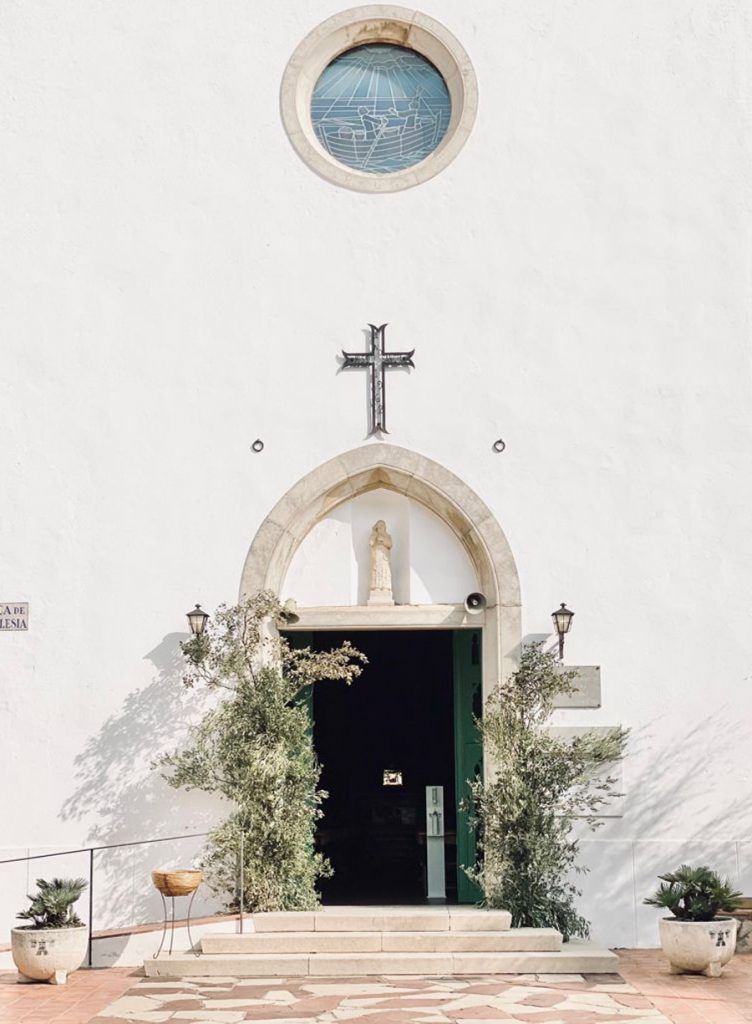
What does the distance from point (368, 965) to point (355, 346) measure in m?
5.23

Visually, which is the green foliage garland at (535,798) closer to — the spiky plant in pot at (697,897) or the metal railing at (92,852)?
the spiky plant in pot at (697,897)

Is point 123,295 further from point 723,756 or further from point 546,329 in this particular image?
point 723,756

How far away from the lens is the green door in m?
12.0

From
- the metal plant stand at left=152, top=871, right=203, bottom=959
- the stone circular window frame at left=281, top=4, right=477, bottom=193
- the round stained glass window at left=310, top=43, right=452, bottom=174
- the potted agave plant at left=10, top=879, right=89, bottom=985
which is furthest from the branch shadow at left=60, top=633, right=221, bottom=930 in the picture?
the round stained glass window at left=310, top=43, right=452, bottom=174

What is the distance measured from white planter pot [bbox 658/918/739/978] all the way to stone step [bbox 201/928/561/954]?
87cm

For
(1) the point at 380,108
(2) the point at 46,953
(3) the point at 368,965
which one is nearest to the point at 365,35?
(1) the point at 380,108

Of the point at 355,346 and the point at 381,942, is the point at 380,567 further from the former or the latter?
the point at 381,942

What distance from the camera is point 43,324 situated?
12008mm

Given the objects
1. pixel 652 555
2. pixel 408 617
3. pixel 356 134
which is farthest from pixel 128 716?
pixel 356 134

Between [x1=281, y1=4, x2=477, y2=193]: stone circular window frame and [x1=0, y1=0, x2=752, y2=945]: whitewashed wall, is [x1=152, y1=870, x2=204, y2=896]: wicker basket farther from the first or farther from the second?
[x1=281, y1=4, x2=477, y2=193]: stone circular window frame

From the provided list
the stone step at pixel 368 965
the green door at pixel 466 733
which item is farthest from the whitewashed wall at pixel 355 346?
the stone step at pixel 368 965

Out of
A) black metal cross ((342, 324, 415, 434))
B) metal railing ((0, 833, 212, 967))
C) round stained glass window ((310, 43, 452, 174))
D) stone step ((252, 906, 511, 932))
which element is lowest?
stone step ((252, 906, 511, 932))

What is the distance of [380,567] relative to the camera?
39.2ft

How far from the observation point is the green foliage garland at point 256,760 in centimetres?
1077
